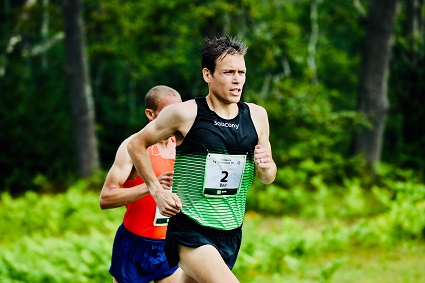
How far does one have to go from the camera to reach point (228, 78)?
3656 millimetres

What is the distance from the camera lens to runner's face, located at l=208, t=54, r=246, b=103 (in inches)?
144

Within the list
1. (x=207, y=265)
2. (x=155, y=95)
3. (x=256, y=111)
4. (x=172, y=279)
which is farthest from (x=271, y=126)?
(x=207, y=265)

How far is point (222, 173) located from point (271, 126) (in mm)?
12605

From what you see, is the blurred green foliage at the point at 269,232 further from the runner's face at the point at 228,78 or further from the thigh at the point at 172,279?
the runner's face at the point at 228,78

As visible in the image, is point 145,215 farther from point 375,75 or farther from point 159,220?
point 375,75

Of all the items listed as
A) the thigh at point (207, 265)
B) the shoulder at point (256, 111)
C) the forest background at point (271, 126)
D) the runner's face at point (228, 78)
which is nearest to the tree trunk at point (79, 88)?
the forest background at point (271, 126)

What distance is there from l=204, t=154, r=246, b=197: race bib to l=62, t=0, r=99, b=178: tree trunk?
1436cm

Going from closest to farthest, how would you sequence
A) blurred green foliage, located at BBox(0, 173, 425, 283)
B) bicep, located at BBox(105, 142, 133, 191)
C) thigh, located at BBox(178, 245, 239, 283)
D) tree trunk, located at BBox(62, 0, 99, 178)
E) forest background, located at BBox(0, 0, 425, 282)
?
thigh, located at BBox(178, 245, 239, 283) → bicep, located at BBox(105, 142, 133, 191) → blurred green foliage, located at BBox(0, 173, 425, 283) → forest background, located at BBox(0, 0, 425, 282) → tree trunk, located at BBox(62, 0, 99, 178)

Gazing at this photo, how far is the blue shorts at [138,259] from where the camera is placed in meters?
4.55

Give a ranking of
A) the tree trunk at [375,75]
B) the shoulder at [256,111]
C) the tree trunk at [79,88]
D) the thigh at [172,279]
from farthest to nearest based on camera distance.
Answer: the tree trunk at [79,88], the tree trunk at [375,75], the thigh at [172,279], the shoulder at [256,111]

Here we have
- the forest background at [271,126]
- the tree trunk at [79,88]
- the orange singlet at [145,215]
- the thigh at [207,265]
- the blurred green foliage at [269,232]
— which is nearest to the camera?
the thigh at [207,265]

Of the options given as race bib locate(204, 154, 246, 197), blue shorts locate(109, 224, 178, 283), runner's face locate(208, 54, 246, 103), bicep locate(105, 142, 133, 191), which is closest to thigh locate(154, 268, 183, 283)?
blue shorts locate(109, 224, 178, 283)

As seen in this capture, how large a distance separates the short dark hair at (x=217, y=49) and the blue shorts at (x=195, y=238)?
2.83 ft

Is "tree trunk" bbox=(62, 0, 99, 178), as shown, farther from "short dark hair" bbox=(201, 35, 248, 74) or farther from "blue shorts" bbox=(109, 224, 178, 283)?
"short dark hair" bbox=(201, 35, 248, 74)
